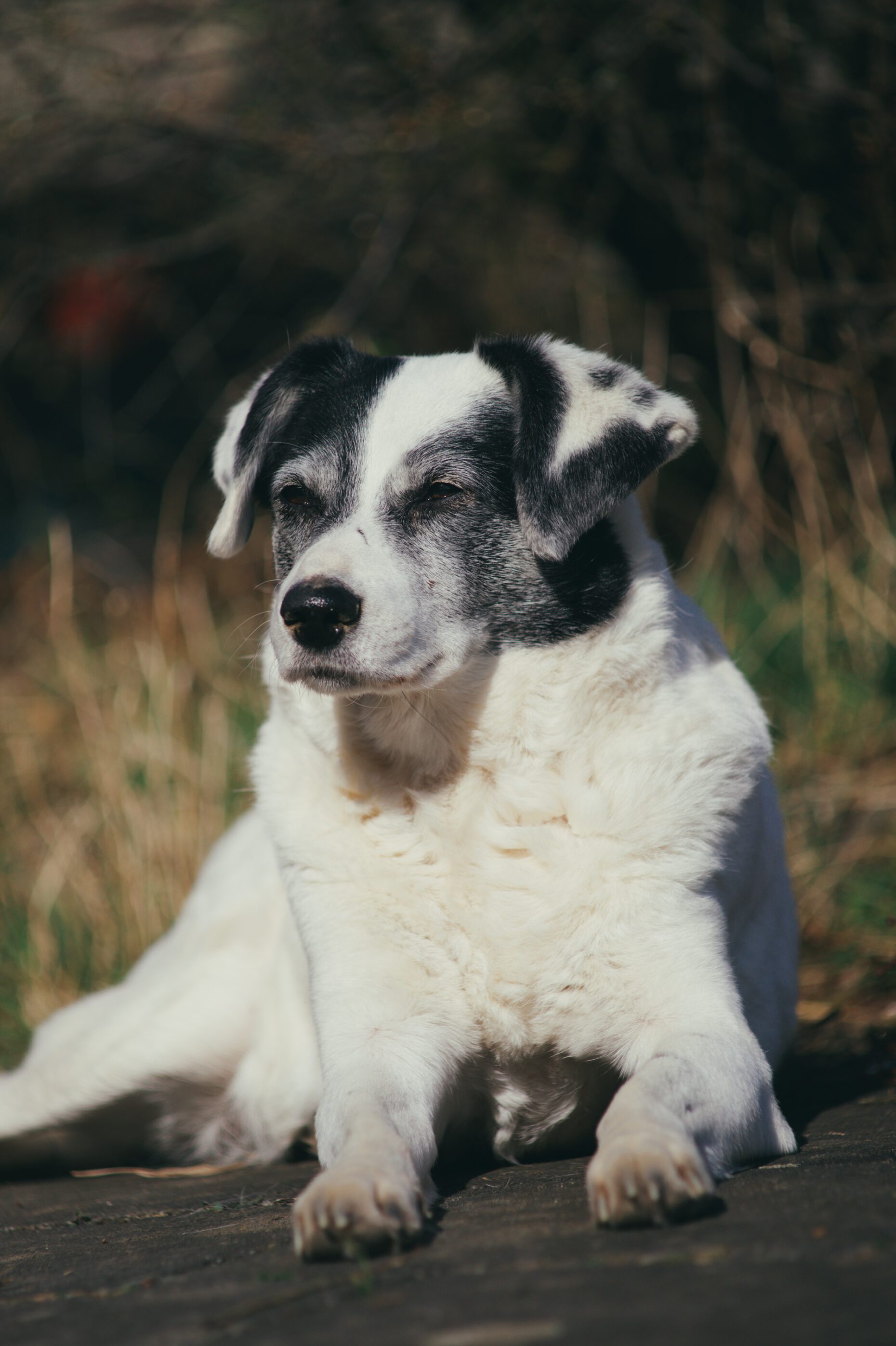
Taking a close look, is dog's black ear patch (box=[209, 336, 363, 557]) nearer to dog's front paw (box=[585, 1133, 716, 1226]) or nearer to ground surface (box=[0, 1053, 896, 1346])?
ground surface (box=[0, 1053, 896, 1346])

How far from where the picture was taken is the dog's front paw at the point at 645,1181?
1.73 meters

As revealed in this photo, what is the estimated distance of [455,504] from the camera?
115 inches

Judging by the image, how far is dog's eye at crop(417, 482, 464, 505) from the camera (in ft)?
9.51

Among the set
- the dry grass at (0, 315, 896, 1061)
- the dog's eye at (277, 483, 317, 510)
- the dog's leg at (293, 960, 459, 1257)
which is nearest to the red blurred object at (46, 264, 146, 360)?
the dry grass at (0, 315, 896, 1061)

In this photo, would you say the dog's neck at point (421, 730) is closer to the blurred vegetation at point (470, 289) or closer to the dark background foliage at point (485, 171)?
the blurred vegetation at point (470, 289)

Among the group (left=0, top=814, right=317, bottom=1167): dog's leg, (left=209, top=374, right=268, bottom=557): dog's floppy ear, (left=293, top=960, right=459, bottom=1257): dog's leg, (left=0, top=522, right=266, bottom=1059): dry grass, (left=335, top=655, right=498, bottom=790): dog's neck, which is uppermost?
(left=209, top=374, right=268, bottom=557): dog's floppy ear

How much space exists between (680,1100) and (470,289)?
7.07 m

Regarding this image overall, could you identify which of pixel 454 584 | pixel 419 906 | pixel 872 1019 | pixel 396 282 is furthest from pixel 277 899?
pixel 396 282

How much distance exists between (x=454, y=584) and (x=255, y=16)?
5134mm

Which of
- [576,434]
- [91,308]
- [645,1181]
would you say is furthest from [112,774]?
[91,308]

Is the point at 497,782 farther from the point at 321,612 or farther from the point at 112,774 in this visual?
the point at 112,774

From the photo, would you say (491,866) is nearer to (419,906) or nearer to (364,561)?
(419,906)

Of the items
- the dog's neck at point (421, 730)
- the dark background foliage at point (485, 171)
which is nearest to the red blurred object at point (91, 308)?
the dark background foliage at point (485, 171)

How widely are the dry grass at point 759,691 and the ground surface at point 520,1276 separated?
2.23 meters
